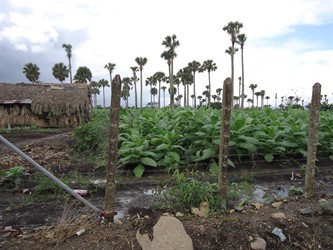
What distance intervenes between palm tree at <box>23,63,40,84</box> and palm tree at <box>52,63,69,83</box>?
6.21 metres

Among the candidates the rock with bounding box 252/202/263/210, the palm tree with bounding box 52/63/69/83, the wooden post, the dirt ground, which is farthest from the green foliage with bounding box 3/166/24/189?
the palm tree with bounding box 52/63/69/83

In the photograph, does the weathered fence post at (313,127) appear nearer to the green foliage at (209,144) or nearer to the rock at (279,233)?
the rock at (279,233)

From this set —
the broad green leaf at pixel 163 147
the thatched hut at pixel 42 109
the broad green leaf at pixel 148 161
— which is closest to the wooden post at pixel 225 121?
the broad green leaf at pixel 148 161

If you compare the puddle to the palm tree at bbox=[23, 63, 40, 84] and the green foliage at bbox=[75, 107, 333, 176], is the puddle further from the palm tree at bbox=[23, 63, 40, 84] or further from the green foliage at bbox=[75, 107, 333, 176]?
Result: the palm tree at bbox=[23, 63, 40, 84]

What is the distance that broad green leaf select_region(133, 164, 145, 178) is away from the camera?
5.38 meters

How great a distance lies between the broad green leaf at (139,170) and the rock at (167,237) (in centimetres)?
252

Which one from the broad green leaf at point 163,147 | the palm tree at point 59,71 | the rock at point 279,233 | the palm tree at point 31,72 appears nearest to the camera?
the rock at point 279,233

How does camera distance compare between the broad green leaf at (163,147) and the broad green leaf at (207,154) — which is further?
the broad green leaf at (163,147)

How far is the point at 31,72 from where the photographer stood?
4388 centimetres

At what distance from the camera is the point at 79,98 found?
20.2 meters

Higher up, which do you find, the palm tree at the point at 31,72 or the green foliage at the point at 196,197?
the palm tree at the point at 31,72

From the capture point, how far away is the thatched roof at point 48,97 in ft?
63.1

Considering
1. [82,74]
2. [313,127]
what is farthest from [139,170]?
[82,74]

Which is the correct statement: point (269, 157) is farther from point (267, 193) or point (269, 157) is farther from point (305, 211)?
point (305, 211)
